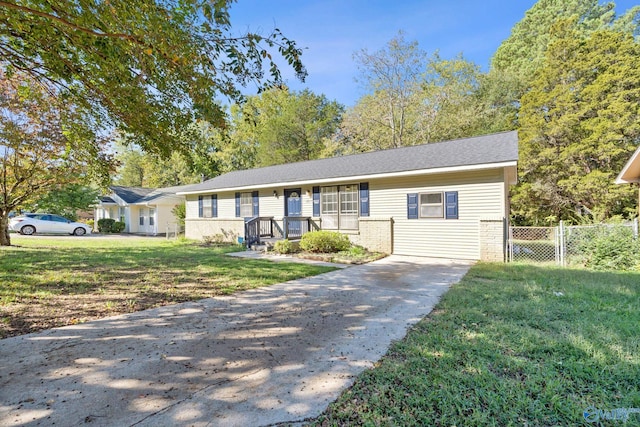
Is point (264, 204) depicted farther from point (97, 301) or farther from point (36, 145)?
point (97, 301)

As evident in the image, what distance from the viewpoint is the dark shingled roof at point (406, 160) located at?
947cm

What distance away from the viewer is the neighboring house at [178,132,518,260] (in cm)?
918

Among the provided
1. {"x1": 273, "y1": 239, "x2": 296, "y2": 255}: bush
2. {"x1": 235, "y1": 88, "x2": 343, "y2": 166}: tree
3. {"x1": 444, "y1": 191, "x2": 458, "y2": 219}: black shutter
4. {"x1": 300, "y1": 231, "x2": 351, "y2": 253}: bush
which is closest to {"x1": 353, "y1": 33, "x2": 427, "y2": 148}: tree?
{"x1": 235, "y1": 88, "x2": 343, "y2": 166}: tree

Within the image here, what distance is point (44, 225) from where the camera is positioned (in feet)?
65.6

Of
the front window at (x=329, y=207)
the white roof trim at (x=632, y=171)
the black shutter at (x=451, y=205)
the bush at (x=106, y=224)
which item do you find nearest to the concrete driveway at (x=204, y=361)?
the black shutter at (x=451, y=205)

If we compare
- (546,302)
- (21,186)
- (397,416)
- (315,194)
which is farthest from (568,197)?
(21,186)

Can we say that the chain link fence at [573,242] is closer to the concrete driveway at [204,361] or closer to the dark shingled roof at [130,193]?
the concrete driveway at [204,361]

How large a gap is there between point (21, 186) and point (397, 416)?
15.6m

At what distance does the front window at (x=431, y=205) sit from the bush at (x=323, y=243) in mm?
2901

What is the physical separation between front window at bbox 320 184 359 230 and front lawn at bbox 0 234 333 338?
13.0 ft

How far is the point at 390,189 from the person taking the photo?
1106 cm

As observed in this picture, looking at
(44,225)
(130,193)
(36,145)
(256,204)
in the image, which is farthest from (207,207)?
(44,225)

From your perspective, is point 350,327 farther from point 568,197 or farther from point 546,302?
point 568,197

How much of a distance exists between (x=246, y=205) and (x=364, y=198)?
260 inches
